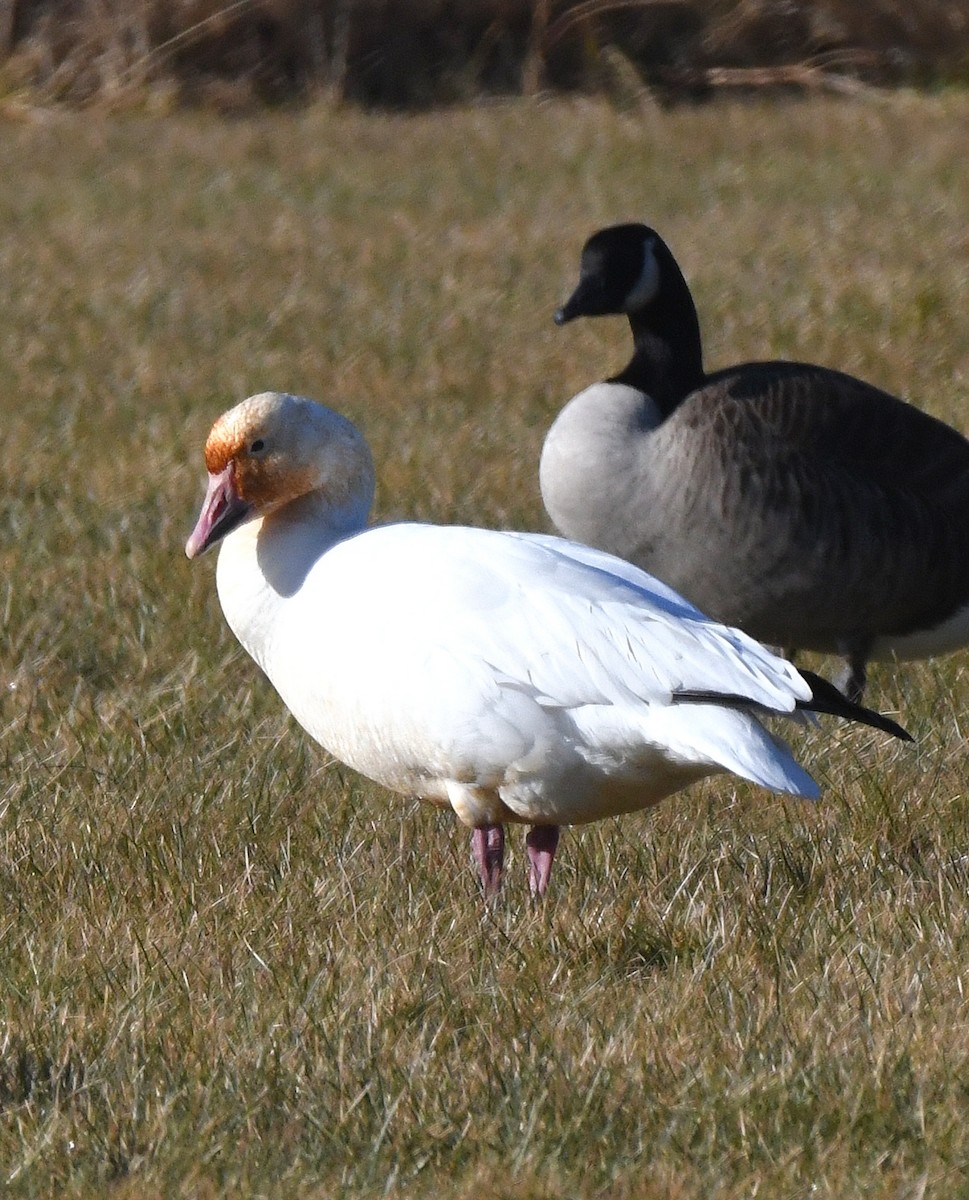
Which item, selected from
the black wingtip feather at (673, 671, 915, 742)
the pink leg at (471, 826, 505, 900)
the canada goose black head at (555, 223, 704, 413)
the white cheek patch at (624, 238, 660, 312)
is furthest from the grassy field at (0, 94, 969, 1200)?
the white cheek patch at (624, 238, 660, 312)

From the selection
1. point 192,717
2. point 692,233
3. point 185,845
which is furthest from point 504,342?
point 185,845

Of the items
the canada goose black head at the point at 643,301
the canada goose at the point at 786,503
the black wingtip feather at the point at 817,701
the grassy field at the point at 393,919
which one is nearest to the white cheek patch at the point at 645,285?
the canada goose black head at the point at 643,301

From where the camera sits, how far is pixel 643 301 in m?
5.12

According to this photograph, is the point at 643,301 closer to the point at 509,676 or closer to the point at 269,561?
the point at 269,561

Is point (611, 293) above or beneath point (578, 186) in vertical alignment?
above

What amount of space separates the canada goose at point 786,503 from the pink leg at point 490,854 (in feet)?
4.49

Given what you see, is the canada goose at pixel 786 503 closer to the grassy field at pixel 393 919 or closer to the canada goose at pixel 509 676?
the grassy field at pixel 393 919

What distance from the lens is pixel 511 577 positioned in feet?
10.9

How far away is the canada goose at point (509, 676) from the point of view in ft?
10.1

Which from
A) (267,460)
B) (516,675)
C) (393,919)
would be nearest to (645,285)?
(267,460)

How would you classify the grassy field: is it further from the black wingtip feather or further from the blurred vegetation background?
the blurred vegetation background

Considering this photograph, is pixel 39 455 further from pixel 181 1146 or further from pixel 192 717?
pixel 181 1146

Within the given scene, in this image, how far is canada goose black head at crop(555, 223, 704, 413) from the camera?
5.04m

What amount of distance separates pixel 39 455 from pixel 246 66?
28.5ft
